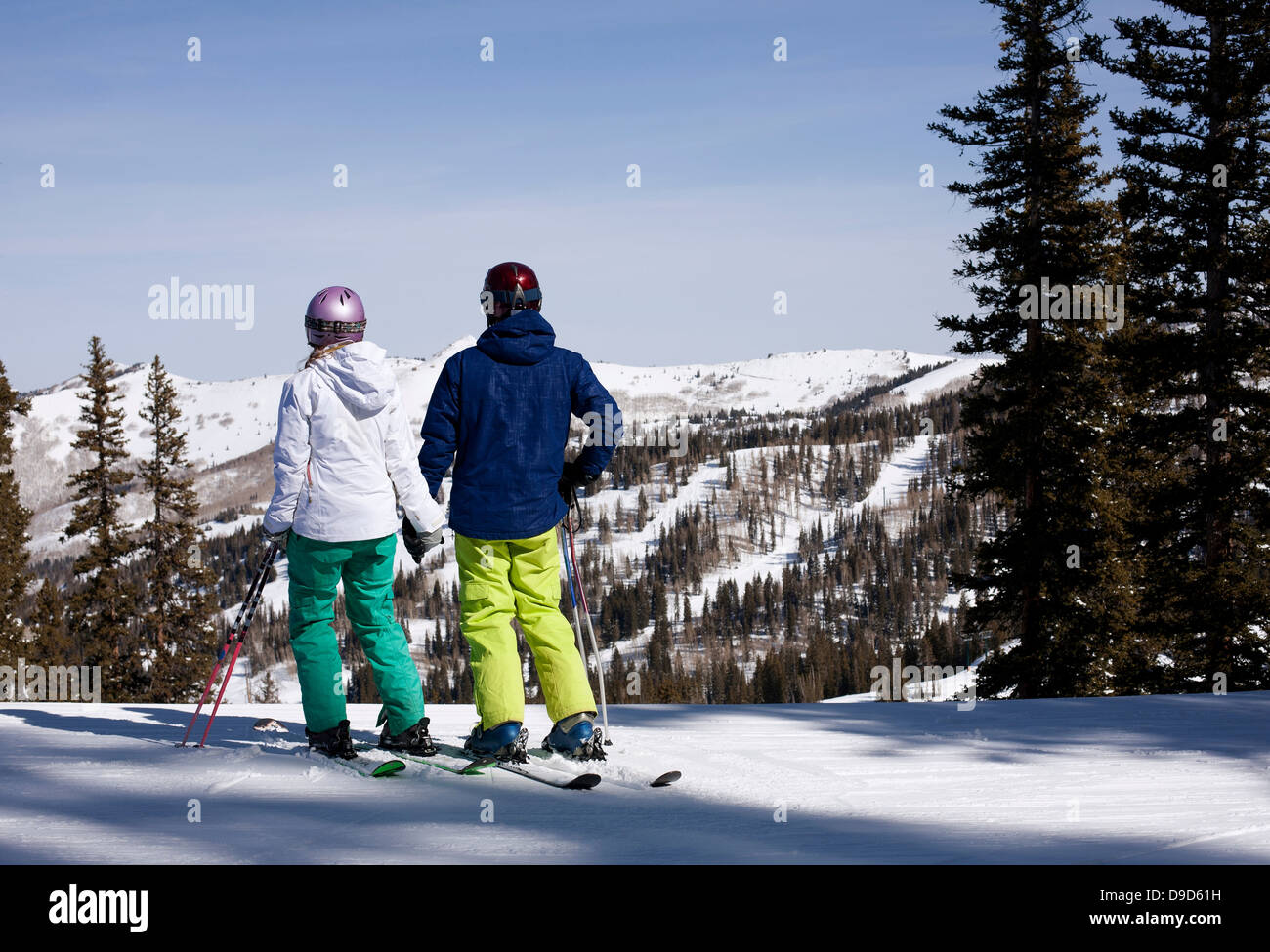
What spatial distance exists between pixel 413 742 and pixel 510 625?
997mm

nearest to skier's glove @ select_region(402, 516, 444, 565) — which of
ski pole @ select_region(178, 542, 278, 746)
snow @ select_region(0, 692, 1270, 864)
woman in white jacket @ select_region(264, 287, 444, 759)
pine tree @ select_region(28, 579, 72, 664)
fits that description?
woman in white jacket @ select_region(264, 287, 444, 759)

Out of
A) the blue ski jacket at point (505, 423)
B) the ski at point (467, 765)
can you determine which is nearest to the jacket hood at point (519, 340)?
the blue ski jacket at point (505, 423)

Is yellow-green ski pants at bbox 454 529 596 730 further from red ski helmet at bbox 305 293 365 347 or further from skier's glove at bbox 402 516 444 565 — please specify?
red ski helmet at bbox 305 293 365 347

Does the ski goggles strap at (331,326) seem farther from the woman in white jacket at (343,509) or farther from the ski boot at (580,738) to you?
the ski boot at (580,738)

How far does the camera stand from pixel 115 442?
34.5 meters

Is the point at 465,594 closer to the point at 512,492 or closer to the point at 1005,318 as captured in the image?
the point at 512,492

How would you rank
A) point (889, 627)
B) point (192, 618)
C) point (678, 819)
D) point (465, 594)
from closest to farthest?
point (678, 819), point (465, 594), point (192, 618), point (889, 627)

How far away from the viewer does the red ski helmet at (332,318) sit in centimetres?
599

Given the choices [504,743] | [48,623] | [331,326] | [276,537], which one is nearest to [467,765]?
[504,743]

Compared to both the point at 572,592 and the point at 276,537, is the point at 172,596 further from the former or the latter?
the point at 572,592

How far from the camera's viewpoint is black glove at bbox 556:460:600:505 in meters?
6.13

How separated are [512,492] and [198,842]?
2403 millimetres

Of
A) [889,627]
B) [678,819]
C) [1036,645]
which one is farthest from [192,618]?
[889,627]

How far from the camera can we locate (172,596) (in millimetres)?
34750
